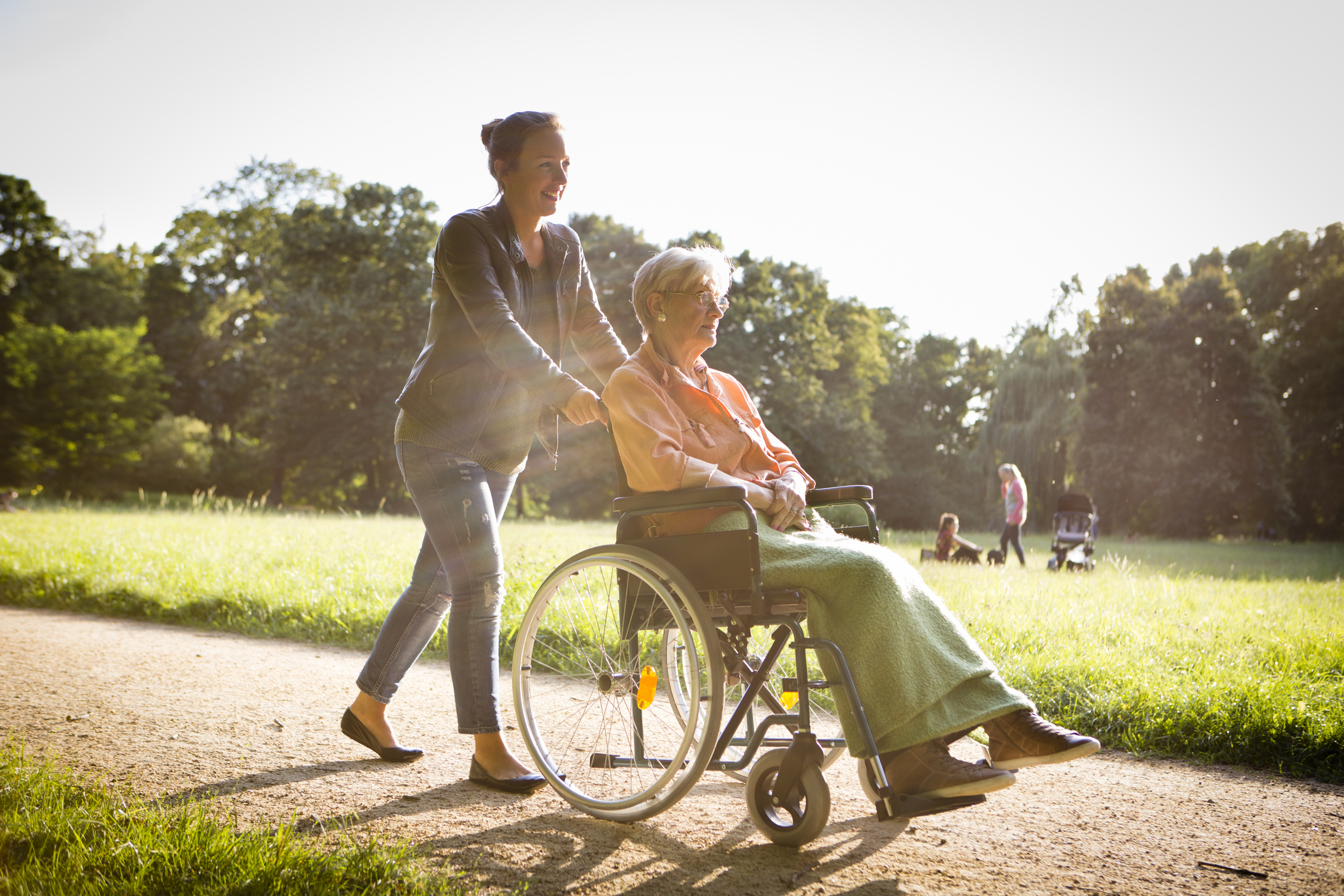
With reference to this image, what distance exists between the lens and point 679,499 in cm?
247

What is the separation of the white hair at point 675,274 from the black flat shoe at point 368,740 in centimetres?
167

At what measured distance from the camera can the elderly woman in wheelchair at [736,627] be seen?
7.34 feet

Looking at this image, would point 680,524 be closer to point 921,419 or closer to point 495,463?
point 495,463

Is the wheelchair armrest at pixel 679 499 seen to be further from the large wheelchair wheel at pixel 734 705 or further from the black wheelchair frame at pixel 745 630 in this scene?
the large wheelchair wheel at pixel 734 705

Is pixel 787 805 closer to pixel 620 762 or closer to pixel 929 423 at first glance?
pixel 620 762

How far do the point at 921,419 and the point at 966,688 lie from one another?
4636 cm

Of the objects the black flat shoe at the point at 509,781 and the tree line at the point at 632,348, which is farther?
the tree line at the point at 632,348

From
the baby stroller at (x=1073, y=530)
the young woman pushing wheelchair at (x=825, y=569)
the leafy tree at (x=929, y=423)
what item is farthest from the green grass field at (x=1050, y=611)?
the leafy tree at (x=929, y=423)

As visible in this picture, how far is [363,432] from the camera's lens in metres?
29.6

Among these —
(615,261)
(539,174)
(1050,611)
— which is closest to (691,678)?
(539,174)

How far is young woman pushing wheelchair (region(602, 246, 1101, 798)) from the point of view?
222 cm

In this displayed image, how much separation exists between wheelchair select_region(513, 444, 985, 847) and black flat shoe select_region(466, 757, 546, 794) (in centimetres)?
10

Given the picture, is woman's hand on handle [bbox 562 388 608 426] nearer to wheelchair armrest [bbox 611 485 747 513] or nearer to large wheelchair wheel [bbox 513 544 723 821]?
wheelchair armrest [bbox 611 485 747 513]

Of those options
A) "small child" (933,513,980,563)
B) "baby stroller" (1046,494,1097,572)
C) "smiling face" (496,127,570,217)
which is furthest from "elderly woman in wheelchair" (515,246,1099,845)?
"baby stroller" (1046,494,1097,572)
